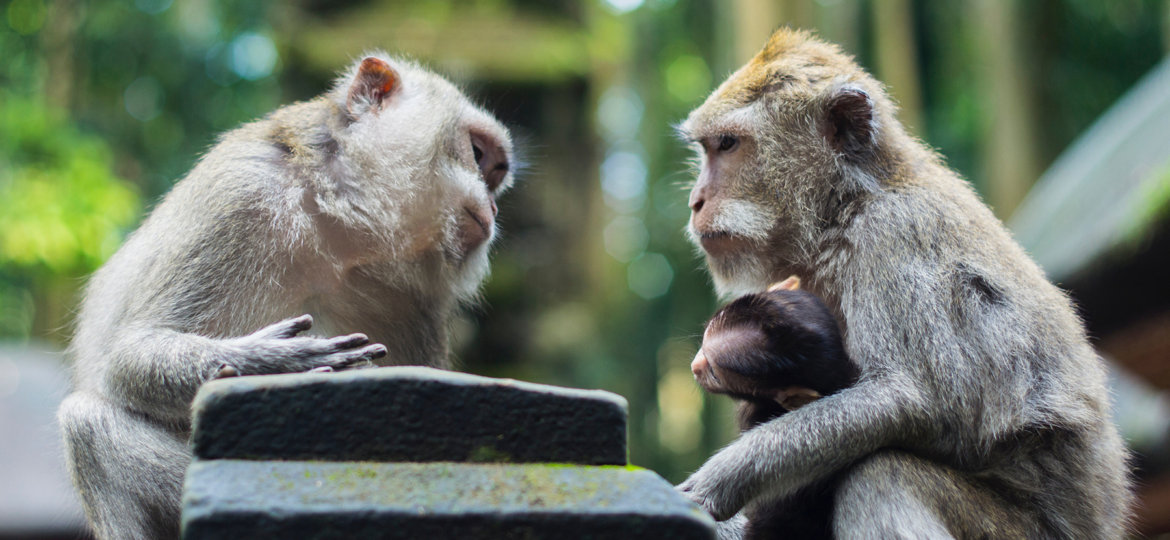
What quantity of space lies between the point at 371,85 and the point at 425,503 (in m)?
2.55

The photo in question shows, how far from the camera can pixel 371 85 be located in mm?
4281

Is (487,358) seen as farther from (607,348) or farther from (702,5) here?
(702,5)

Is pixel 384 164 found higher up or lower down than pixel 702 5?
lower down

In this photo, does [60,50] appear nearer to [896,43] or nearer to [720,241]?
[896,43]

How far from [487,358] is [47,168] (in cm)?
619

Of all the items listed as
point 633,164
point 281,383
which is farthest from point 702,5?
point 281,383

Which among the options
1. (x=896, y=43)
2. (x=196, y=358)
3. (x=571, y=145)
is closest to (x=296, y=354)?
(x=196, y=358)

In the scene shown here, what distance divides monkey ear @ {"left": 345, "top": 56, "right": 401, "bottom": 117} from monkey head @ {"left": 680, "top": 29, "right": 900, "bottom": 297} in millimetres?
1319

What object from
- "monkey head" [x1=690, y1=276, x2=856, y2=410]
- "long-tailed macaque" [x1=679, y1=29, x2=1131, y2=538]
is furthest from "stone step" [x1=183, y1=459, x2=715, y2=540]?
"monkey head" [x1=690, y1=276, x2=856, y2=410]

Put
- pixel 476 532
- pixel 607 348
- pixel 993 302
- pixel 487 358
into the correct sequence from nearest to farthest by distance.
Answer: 1. pixel 476 532
2. pixel 993 302
3. pixel 487 358
4. pixel 607 348

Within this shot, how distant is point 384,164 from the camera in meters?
4.00

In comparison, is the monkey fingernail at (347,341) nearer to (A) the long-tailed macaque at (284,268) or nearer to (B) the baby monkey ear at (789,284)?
(A) the long-tailed macaque at (284,268)

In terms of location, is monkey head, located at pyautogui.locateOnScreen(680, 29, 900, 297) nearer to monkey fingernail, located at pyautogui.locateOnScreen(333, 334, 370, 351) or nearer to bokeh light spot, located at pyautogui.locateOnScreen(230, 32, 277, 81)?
monkey fingernail, located at pyautogui.locateOnScreen(333, 334, 370, 351)

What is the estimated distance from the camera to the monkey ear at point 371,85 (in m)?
4.21
